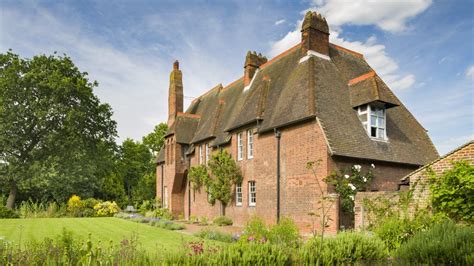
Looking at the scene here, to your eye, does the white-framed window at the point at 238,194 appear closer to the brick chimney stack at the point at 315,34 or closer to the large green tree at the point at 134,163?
the brick chimney stack at the point at 315,34

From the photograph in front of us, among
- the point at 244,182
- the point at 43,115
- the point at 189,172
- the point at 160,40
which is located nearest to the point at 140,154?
the point at 43,115

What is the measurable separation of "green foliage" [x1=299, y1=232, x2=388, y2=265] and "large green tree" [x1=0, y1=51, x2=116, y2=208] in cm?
3019

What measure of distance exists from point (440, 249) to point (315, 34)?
15.4 meters

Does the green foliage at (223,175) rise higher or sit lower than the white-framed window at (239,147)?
lower

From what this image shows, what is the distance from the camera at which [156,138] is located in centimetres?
5559

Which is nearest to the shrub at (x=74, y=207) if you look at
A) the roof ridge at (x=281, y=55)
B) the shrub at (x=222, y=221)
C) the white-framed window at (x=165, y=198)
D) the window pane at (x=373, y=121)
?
the white-framed window at (x=165, y=198)

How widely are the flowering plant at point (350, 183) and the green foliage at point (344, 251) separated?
6.62 meters

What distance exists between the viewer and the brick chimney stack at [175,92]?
112 ft

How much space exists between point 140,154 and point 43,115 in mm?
23708

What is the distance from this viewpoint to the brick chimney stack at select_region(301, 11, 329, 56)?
20406 millimetres

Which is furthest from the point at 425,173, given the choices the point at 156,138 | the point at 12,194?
the point at 156,138

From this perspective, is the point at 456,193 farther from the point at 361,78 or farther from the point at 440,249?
the point at 361,78

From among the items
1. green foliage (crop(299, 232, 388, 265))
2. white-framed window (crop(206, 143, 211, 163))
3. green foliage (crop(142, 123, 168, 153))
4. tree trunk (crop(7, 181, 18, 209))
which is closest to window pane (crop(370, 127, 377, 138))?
green foliage (crop(299, 232, 388, 265))

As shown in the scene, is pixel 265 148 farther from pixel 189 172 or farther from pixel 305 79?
pixel 189 172
